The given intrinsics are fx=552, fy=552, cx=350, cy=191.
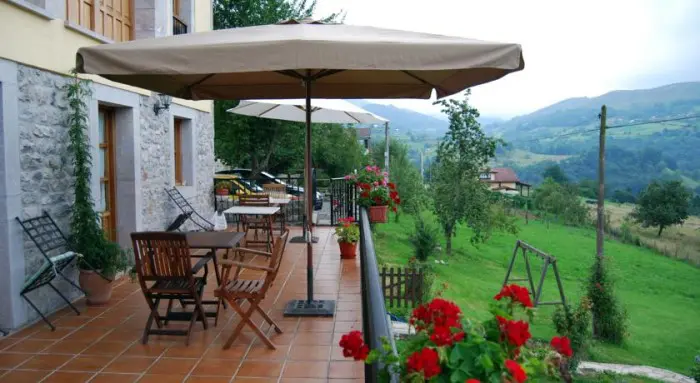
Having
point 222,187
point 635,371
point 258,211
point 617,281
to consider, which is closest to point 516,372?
point 258,211

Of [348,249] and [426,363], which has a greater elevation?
[426,363]

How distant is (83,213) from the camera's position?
488 centimetres

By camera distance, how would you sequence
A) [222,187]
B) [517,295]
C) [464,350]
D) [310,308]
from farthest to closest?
[222,187]
[310,308]
[517,295]
[464,350]

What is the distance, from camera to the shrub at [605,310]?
15.7m

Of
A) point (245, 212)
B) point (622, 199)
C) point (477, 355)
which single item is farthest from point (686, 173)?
point (477, 355)

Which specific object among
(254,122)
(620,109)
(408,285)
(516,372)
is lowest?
(408,285)

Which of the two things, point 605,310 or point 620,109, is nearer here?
point 605,310

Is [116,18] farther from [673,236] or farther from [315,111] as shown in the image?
[673,236]

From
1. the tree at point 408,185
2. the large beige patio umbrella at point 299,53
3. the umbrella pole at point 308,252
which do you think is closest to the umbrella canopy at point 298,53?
the large beige patio umbrella at point 299,53

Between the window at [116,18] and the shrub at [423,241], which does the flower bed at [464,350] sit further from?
the shrub at [423,241]

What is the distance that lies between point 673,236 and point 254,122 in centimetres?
4292

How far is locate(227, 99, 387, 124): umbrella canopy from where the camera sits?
649cm

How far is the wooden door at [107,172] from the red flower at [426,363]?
17.7ft

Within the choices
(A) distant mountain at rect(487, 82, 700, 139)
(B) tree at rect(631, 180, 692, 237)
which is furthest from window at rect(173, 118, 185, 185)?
(A) distant mountain at rect(487, 82, 700, 139)
